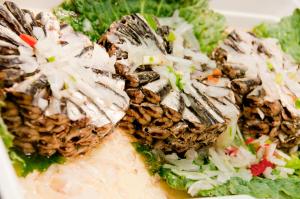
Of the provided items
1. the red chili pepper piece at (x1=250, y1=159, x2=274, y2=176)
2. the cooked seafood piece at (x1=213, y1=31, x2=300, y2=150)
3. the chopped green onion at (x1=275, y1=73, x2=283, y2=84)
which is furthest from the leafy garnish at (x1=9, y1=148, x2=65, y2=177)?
the chopped green onion at (x1=275, y1=73, x2=283, y2=84)

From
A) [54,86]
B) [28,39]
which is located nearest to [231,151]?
[54,86]

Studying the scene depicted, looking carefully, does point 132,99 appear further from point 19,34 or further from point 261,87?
point 261,87

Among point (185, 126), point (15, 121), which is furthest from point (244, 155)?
point (15, 121)

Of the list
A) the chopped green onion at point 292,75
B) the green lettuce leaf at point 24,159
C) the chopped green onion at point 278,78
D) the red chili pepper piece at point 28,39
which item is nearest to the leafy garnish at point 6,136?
the green lettuce leaf at point 24,159

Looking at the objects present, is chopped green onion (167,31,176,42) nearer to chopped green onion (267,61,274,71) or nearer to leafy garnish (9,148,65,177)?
chopped green onion (267,61,274,71)

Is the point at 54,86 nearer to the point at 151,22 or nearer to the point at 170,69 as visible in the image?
the point at 170,69

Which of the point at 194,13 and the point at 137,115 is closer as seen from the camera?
the point at 137,115
